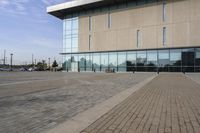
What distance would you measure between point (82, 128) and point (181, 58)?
4382cm

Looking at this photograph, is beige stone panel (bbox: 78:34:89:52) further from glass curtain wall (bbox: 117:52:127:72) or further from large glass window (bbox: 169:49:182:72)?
large glass window (bbox: 169:49:182:72)

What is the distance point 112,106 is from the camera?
27.2ft

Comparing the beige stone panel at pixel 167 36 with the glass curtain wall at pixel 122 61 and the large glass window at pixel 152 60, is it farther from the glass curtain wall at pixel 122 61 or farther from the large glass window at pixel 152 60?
the glass curtain wall at pixel 122 61

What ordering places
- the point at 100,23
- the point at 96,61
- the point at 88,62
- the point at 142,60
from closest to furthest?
the point at 142,60 → the point at 100,23 → the point at 96,61 → the point at 88,62

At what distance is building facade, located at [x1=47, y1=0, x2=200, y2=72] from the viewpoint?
45656 millimetres

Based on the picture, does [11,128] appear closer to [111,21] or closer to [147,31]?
[147,31]

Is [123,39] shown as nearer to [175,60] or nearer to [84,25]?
[84,25]

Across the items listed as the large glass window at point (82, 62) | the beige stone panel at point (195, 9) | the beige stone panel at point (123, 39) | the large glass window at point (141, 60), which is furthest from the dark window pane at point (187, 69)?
the large glass window at point (82, 62)

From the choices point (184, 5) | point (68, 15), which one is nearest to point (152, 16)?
point (184, 5)

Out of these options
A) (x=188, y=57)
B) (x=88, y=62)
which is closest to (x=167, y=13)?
(x=188, y=57)

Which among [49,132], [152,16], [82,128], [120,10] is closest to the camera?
[49,132]

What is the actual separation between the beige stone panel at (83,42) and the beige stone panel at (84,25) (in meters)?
1.04

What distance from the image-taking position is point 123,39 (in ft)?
172

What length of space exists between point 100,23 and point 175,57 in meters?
19.6
